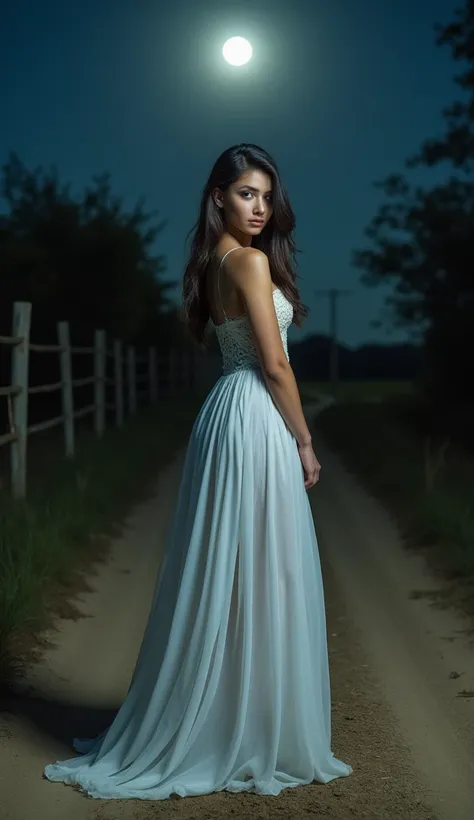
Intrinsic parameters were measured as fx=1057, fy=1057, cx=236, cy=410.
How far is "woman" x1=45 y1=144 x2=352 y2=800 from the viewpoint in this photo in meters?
2.92

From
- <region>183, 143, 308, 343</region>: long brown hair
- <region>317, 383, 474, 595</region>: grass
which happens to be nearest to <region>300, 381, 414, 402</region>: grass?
<region>317, 383, 474, 595</region>: grass

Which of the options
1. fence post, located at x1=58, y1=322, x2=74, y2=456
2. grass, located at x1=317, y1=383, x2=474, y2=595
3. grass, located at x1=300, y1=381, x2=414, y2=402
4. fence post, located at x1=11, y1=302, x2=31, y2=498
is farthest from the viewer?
grass, located at x1=300, y1=381, x2=414, y2=402

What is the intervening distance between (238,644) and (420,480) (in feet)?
18.6

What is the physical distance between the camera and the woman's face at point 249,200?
9.86 feet

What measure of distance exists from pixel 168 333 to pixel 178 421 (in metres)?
7.86

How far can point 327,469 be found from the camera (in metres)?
10.9

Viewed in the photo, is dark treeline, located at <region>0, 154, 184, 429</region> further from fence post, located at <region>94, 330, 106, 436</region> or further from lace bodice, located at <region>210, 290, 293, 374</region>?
lace bodice, located at <region>210, 290, 293, 374</region>

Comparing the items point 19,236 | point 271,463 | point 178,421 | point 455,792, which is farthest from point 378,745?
point 19,236

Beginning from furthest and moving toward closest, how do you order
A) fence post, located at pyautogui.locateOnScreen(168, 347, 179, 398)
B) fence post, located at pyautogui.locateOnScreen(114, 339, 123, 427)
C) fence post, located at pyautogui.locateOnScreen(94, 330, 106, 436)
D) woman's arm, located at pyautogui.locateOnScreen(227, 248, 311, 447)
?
fence post, located at pyautogui.locateOnScreen(168, 347, 179, 398) < fence post, located at pyautogui.locateOnScreen(114, 339, 123, 427) < fence post, located at pyautogui.locateOnScreen(94, 330, 106, 436) < woman's arm, located at pyautogui.locateOnScreen(227, 248, 311, 447)

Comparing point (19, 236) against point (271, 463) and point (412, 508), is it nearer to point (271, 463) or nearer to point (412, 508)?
point (412, 508)

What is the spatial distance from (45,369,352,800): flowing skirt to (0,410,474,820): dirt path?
0.08 metres

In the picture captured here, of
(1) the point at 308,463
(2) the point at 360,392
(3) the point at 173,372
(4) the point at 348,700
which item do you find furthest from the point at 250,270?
(2) the point at 360,392

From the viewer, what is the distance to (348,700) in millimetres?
3893

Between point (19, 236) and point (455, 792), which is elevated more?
point (19, 236)
